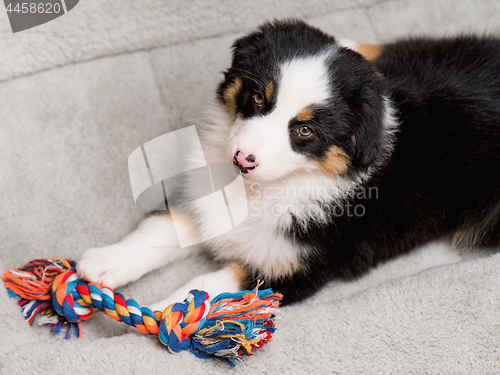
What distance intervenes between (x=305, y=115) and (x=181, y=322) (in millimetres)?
797

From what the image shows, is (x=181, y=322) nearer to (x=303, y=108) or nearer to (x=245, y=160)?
(x=245, y=160)

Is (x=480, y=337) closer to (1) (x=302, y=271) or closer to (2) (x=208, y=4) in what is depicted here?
(1) (x=302, y=271)

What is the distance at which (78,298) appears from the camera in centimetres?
163

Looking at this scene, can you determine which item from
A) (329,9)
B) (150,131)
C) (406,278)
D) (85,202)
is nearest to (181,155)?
(150,131)

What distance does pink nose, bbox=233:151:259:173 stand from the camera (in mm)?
1447

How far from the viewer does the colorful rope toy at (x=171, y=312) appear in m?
1.50

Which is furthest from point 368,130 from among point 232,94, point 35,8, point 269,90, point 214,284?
point 35,8

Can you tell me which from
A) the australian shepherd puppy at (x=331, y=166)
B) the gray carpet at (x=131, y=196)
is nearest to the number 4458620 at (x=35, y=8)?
the gray carpet at (x=131, y=196)

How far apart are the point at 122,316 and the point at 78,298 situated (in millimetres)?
214

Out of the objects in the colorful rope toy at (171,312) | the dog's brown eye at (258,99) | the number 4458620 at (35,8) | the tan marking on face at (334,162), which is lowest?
the colorful rope toy at (171,312)

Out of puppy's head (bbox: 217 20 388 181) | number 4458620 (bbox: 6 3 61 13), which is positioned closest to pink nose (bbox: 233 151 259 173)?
puppy's head (bbox: 217 20 388 181)

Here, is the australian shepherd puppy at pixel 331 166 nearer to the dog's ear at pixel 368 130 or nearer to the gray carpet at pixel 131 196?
the dog's ear at pixel 368 130

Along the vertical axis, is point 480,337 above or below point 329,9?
below

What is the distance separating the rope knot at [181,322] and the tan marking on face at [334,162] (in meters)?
0.63
